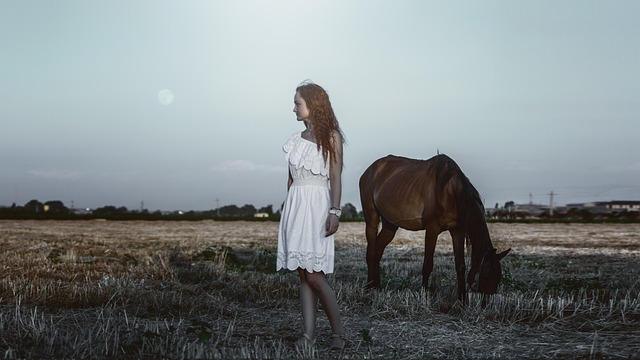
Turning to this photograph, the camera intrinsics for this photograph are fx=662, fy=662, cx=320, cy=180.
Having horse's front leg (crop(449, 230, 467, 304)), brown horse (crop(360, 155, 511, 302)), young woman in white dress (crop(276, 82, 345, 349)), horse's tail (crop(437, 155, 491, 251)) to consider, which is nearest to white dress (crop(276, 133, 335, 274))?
young woman in white dress (crop(276, 82, 345, 349))

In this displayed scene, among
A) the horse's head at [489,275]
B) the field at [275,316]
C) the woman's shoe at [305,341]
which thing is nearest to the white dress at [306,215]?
the woman's shoe at [305,341]

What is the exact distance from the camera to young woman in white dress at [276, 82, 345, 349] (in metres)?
5.00

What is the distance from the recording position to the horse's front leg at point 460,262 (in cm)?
738

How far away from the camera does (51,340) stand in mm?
4867

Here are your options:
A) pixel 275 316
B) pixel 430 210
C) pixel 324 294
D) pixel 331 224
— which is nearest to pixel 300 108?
pixel 331 224

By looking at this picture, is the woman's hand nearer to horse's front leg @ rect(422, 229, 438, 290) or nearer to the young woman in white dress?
the young woman in white dress

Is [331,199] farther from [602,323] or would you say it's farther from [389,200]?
[389,200]

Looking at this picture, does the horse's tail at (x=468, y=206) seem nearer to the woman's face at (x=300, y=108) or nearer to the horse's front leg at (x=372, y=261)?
the horse's front leg at (x=372, y=261)

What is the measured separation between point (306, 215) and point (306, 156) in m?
0.45

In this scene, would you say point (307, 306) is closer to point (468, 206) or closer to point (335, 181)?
point (335, 181)

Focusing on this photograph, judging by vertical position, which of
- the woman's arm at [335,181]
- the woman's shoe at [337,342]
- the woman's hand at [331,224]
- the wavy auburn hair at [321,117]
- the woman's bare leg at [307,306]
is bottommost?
the woman's shoe at [337,342]

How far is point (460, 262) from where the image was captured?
769 cm

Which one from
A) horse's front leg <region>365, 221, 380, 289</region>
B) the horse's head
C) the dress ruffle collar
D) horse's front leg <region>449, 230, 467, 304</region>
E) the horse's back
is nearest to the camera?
the dress ruffle collar

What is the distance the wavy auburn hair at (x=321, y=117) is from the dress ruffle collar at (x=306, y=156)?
49mm
